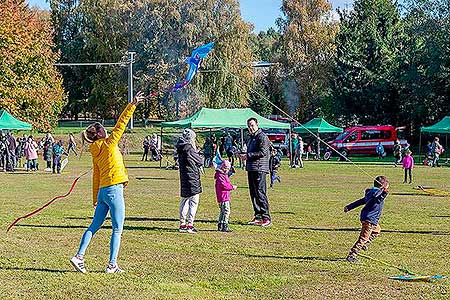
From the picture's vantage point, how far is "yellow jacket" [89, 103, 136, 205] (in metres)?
8.64

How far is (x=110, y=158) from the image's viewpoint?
870 centimetres

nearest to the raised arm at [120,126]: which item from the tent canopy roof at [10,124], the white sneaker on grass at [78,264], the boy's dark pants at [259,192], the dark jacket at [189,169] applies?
the white sneaker on grass at [78,264]

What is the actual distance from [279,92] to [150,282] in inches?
2306

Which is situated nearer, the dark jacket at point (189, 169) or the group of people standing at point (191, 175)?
the group of people standing at point (191, 175)

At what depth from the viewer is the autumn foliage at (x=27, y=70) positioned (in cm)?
4684

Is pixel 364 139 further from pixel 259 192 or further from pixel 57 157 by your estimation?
pixel 259 192

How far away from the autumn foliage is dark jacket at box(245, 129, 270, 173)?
117 feet

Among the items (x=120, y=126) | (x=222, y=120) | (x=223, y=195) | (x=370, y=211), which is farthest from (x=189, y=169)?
(x=222, y=120)

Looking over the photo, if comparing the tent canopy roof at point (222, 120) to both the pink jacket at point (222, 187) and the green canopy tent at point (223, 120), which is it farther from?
the pink jacket at point (222, 187)

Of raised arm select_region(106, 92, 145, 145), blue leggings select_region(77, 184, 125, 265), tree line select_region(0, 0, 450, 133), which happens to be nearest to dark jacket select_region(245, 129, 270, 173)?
raised arm select_region(106, 92, 145, 145)

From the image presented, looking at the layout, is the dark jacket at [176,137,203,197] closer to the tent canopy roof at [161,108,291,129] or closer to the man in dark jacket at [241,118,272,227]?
the man in dark jacket at [241,118,272,227]

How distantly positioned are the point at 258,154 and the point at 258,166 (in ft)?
0.76

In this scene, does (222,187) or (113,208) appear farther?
(222,187)

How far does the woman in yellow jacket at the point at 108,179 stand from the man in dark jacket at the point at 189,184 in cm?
375
